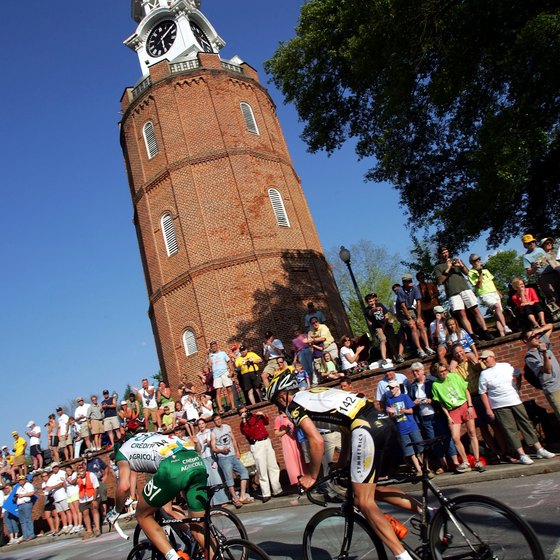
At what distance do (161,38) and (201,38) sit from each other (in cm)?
242

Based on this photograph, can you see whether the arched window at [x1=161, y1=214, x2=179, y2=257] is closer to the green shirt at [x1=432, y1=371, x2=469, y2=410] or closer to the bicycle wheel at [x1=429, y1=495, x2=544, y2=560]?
the green shirt at [x1=432, y1=371, x2=469, y2=410]

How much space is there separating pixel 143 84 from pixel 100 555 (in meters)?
23.2

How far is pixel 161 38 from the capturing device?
99.9ft

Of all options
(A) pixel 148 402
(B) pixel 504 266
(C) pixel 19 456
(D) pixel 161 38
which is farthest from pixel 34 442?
(B) pixel 504 266

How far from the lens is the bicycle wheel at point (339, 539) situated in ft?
13.7

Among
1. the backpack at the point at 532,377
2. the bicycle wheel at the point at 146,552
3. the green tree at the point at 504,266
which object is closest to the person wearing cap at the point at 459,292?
the backpack at the point at 532,377

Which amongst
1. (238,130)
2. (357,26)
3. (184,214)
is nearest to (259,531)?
(357,26)

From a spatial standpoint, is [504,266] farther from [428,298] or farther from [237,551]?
[237,551]

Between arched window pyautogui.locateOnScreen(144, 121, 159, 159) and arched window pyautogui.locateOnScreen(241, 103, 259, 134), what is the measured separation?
4.63 meters

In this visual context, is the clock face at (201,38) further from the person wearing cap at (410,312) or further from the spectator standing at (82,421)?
the person wearing cap at (410,312)

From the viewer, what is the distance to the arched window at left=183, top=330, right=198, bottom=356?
868 inches

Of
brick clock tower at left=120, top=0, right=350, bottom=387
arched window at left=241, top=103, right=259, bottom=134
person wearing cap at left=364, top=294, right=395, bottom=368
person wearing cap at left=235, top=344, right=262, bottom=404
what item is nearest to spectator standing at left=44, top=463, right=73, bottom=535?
person wearing cap at left=235, top=344, right=262, bottom=404

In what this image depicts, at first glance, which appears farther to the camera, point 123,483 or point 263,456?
point 263,456

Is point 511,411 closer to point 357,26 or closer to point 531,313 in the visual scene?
point 531,313
